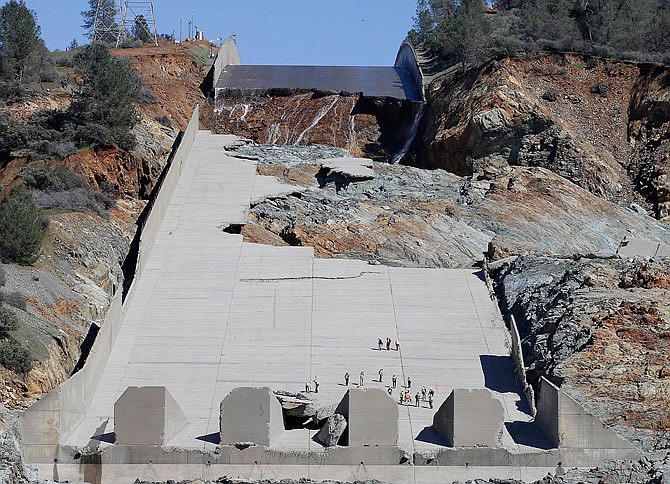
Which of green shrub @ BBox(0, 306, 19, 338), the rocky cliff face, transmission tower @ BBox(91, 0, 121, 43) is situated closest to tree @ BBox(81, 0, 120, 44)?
transmission tower @ BBox(91, 0, 121, 43)

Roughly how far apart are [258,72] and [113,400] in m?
37.0

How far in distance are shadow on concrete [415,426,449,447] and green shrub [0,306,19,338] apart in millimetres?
10039

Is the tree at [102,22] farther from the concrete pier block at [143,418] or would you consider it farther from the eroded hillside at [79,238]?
the concrete pier block at [143,418]

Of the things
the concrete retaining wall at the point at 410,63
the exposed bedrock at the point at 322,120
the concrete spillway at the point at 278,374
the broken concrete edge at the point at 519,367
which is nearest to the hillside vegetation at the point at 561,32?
the concrete retaining wall at the point at 410,63

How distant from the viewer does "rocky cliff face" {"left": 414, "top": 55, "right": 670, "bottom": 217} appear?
62.8m

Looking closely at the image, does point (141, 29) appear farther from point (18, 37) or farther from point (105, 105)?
point (105, 105)

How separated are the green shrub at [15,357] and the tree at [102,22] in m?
39.0

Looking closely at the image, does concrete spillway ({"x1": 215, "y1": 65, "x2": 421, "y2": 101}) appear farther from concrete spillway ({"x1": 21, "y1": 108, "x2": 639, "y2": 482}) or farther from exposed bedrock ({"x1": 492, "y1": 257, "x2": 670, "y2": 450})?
exposed bedrock ({"x1": 492, "y1": 257, "x2": 670, "y2": 450})

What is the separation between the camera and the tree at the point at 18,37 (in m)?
66.6

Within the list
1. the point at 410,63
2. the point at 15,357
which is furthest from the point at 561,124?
the point at 15,357

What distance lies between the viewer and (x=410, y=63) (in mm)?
77438

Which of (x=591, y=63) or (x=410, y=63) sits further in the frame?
(x=410, y=63)

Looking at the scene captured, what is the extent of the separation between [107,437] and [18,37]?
99.8ft

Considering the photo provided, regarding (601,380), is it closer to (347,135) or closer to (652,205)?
(652,205)
